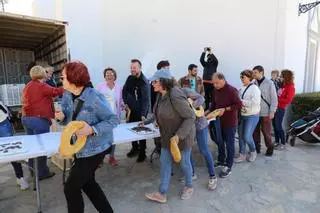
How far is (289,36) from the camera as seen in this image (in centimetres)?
707

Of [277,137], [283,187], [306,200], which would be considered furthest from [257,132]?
[306,200]

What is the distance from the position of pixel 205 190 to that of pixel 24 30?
684 cm

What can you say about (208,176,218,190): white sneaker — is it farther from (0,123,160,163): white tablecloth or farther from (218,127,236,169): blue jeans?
(0,123,160,163): white tablecloth

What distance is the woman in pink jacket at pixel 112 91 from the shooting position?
421 centimetres

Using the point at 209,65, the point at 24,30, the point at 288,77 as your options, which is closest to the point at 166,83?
the point at 288,77

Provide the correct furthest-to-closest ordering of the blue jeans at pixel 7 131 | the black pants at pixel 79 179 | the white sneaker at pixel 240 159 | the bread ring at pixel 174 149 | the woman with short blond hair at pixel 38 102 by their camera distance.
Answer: the white sneaker at pixel 240 159 < the woman with short blond hair at pixel 38 102 < the blue jeans at pixel 7 131 < the bread ring at pixel 174 149 < the black pants at pixel 79 179

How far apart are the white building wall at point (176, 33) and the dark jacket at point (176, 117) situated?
4909mm

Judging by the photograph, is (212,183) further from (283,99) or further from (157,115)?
(283,99)

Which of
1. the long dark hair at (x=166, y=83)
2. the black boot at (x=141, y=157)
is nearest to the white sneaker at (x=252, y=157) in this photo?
the black boot at (x=141, y=157)

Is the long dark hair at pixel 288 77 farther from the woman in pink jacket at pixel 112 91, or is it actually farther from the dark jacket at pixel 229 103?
the woman in pink jacket at pixel 112 91

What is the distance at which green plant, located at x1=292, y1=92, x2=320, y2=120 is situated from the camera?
6.25 meters

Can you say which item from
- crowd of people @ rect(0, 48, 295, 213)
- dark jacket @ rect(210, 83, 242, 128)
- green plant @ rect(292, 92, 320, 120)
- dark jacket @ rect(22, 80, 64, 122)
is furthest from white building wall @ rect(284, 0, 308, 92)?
dark jacket @ rect(22, 80, 64, 122)

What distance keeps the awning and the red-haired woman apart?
4.73m

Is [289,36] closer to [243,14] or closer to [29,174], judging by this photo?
[243,14]
